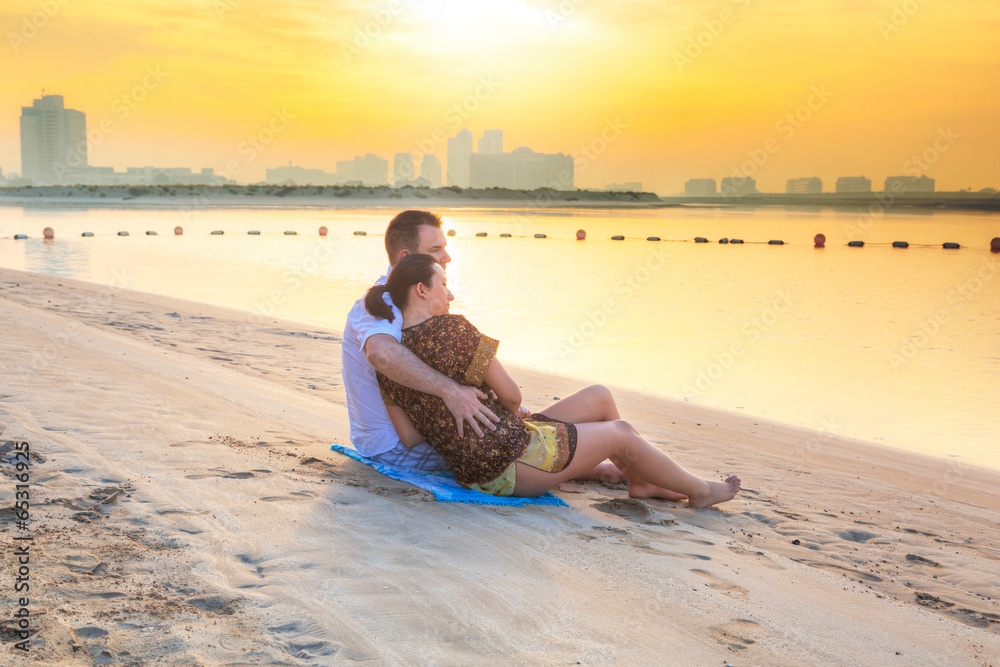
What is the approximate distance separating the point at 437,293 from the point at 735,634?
1877mm

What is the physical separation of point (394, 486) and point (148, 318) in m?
7.28

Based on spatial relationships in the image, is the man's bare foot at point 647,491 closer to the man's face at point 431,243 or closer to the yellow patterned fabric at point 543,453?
the yellow patterned fabric at point 543,453

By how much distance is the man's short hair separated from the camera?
3896mm

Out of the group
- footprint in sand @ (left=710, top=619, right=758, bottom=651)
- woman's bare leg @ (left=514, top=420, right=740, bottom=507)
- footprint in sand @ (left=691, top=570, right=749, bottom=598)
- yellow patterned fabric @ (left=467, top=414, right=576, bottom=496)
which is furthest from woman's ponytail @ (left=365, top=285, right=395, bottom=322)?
footprint in sand @ (left=710, top=619, right=758, bottom=651)

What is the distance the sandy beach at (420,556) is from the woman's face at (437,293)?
3.05ft

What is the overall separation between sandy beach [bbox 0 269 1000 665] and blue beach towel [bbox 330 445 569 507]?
5 cm

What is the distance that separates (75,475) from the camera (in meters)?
3.51

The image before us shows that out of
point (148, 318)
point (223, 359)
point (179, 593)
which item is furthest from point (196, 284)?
point (179, 593)

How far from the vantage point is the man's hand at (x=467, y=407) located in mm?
3410

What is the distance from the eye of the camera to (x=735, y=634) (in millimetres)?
2611

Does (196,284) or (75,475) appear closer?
(75,475)

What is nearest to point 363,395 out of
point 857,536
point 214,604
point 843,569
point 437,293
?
point 437,293

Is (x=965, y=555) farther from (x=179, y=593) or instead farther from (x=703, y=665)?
(x=179, y=593)

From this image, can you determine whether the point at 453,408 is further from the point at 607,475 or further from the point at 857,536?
the point at 857,536
